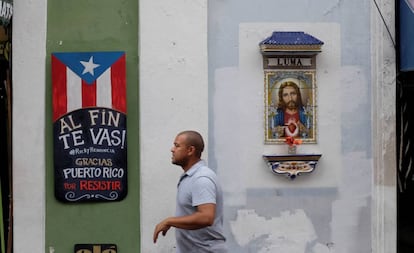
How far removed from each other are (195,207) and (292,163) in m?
2.15

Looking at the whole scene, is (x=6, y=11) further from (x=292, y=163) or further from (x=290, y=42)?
(x=292, y=163)

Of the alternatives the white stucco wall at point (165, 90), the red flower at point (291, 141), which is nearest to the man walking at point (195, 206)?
the white stucco wall at point (165, 90)

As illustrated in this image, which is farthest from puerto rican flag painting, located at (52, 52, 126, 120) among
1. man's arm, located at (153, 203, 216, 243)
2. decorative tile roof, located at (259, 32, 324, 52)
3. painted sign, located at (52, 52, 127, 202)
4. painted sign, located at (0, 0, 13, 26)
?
man's arm, located at (153, 203, 216, 243)

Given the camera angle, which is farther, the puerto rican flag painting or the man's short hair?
the puerto rican flag painting

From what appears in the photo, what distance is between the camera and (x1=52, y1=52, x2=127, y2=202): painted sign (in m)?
7.59

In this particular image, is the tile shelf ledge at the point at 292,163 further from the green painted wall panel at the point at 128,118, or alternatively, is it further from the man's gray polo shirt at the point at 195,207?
the man's gray polo shirt at the point at 195,207

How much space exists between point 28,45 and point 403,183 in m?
4.04

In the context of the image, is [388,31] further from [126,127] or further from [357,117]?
[126,127]

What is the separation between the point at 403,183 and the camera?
798 centimetres

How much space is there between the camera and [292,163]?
7672 millimetres

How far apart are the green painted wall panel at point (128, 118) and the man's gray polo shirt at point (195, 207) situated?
5.80 ft

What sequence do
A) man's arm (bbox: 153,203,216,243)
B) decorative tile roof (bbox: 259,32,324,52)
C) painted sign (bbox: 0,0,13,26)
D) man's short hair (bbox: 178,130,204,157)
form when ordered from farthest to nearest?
1. decorative tile roof (bbox: 259,32,324,52)
2. painted sign (bbox: 0,0,13,26)
3. man's short hair (bbox: 178,130,204,157)
4. man's arm (bbox: 153,203,216,243)

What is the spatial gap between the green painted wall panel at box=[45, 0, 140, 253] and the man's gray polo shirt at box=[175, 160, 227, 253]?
5.80 feet

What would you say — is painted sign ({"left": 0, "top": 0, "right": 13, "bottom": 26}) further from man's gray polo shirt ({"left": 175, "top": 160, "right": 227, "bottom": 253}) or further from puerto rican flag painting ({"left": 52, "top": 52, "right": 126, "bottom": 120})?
man's gray polo shirt ({"left": 175, "top": 160, "right": 227, "bottom": 253})
